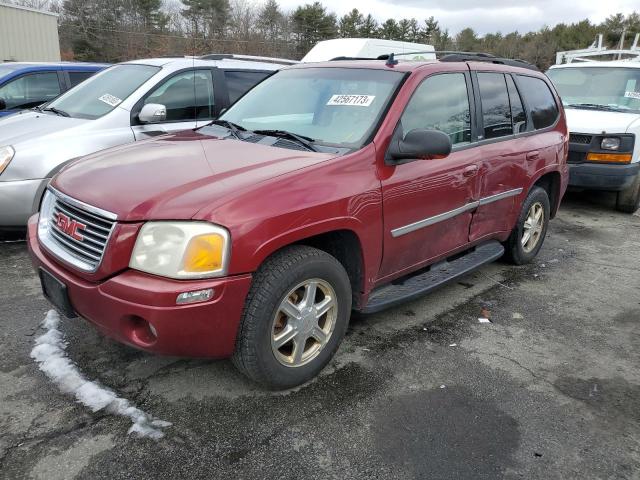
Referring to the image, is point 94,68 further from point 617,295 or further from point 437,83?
point 617,295

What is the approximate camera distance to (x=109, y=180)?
270 cm

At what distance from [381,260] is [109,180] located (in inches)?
62.8

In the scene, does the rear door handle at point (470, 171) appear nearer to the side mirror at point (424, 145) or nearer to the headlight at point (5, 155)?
the side mirror at point (424, 145)

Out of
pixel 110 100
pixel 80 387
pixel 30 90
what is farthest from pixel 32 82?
pixel 80 387

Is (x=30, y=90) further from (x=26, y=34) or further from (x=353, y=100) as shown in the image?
(x=26, y=34)

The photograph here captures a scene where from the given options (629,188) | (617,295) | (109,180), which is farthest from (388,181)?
(629,188)

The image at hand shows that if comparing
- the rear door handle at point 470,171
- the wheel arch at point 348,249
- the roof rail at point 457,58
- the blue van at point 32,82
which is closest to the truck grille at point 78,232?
the wheel arch at point 348,249

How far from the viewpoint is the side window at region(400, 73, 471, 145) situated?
3379 mm

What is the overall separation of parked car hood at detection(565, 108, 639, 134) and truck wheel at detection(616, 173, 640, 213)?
2.54ft

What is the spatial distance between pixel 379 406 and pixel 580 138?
5633mm

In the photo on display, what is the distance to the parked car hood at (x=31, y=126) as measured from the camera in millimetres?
4662

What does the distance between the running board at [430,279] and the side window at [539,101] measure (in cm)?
123

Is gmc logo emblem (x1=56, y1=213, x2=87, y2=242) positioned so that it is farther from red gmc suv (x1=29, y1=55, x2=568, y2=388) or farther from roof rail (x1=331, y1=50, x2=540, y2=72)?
roof rail (x1=331, y1=50, x2=540, y2=72)

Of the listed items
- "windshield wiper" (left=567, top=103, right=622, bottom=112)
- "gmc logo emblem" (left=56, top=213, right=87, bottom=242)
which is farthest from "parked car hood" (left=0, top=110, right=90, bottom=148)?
"windshield wiper" (left=567, top=103, right=622, bottom=112)
